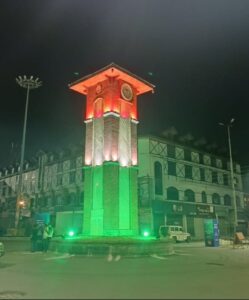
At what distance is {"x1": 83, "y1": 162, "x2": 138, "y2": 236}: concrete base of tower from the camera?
21.3 meters

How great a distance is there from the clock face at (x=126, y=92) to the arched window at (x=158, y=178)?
15429 mm

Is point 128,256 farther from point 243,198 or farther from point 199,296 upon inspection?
point 243,198

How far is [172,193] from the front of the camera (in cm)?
4053

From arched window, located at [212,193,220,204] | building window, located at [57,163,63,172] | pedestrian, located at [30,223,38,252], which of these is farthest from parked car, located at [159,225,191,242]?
building window, located at [57,163,63,172]

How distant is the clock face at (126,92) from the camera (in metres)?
24.2

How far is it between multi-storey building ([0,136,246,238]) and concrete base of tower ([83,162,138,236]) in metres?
14.8

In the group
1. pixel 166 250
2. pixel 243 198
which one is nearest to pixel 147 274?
pixel 166 250

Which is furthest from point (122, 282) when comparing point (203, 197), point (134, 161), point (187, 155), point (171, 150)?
point (203, 197)

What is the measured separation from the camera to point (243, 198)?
51.1m

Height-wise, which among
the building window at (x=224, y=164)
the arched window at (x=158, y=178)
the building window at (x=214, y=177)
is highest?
the building window at (x=224, y=164)

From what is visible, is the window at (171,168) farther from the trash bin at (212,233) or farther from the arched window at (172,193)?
the trash bin at (212,233)

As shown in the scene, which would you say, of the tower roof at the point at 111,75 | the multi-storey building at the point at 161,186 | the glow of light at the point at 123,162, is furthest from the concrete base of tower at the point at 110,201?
the multi-storey building at the point at 161,186

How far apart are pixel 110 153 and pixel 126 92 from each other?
5049mm

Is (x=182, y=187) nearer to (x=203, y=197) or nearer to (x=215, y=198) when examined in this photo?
(x=203, y=197)
